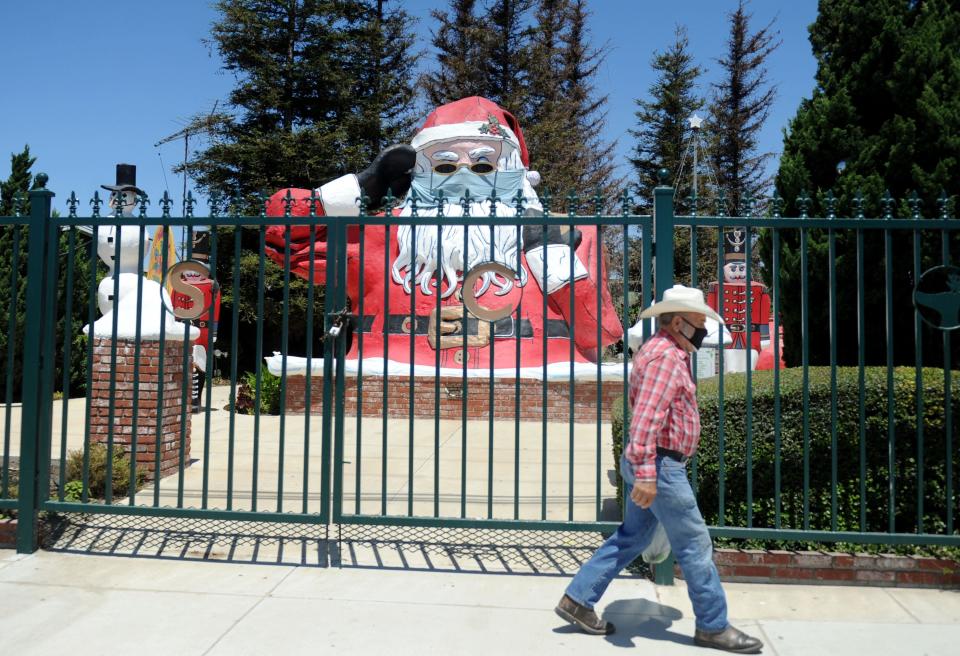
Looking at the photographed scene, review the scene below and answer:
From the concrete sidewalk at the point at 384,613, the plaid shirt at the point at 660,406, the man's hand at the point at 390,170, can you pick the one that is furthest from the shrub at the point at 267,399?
the plaid shirt at the point at 660,406

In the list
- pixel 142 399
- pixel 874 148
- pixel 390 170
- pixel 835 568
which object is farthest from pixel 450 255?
pixel 835 568

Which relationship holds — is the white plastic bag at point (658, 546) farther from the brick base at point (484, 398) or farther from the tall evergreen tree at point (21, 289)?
the tall evergreen tree at point (21, 289)

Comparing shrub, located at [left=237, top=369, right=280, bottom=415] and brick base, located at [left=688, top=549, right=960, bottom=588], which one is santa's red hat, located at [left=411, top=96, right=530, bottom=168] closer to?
shrub, located at [left=237, top=369, right=280, bottom=415]

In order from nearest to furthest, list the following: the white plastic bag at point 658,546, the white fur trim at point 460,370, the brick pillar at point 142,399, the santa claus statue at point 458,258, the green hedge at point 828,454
Result: the white plastic bag at point 658,546 → the green hedge at point 828,454 → the brick pillar at point 142,399 → the white fur trim at point 460,370 → the santa claus statue at point 458,258

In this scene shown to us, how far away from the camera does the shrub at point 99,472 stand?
5.81 meters

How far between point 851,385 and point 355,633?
3.26 metres

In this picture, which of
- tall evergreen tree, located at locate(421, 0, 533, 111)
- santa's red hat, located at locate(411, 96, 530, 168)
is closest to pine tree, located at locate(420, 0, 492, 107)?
tall evergreen tree, located at locate(421, 0, 533, 111)

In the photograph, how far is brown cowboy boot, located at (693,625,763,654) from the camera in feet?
11.3

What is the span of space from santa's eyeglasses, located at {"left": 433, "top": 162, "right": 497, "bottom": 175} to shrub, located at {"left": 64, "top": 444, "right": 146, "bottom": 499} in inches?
362

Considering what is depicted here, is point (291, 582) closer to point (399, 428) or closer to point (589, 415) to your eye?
point (399, 428)

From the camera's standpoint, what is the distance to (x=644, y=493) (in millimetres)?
3357

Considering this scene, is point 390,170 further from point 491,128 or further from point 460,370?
point 460,370

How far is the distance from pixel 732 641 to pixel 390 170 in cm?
1181

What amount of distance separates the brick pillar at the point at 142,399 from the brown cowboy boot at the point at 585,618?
3.99m
